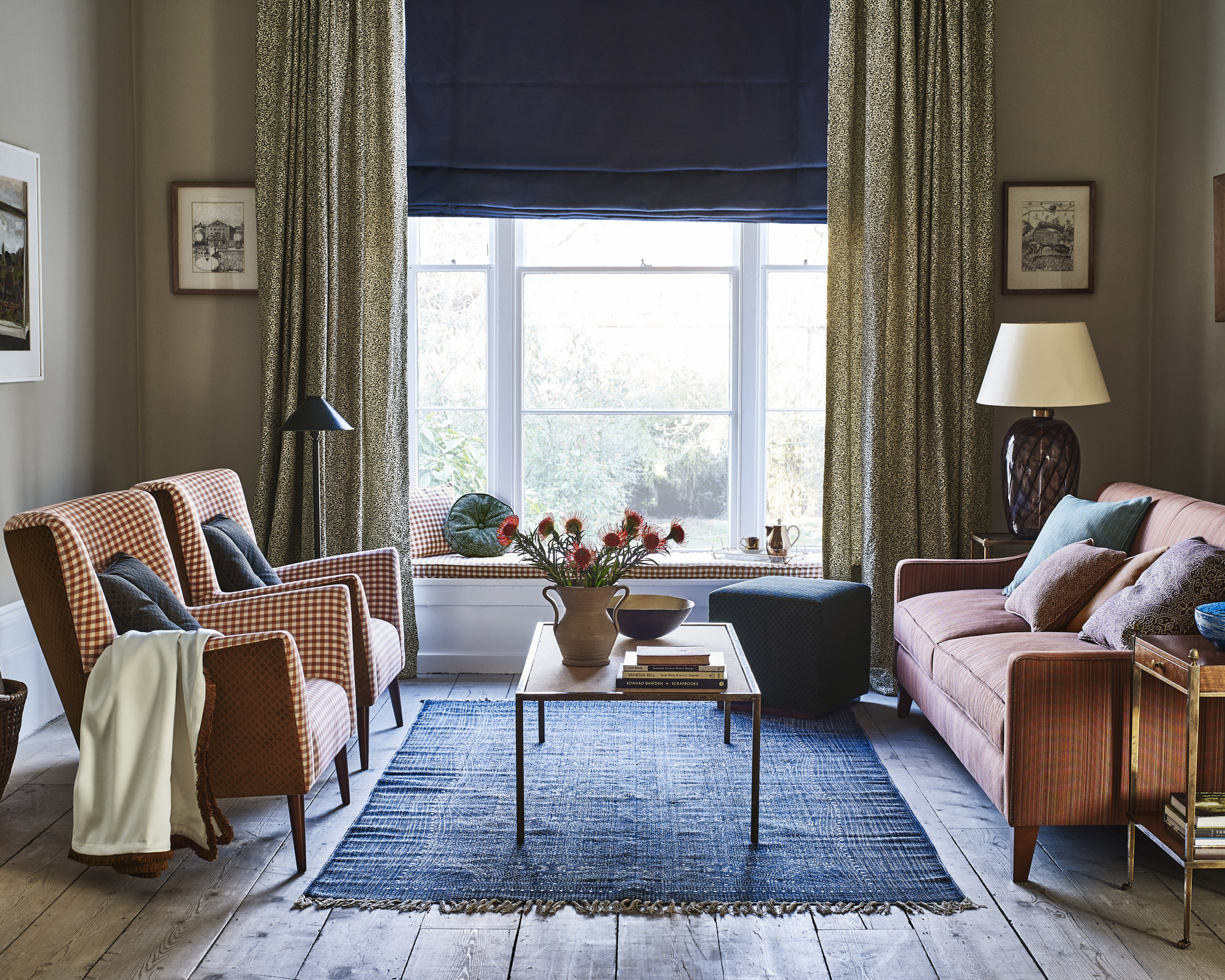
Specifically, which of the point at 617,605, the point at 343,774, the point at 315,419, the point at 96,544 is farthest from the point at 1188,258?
the point at 96,544

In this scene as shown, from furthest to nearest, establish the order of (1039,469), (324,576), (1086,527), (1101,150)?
(1101,150)
(1039,469)
(324,576)
(1086,527)

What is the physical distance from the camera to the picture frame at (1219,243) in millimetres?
3980

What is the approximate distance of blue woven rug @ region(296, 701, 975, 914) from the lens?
8.52 feet

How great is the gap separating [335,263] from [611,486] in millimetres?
1605

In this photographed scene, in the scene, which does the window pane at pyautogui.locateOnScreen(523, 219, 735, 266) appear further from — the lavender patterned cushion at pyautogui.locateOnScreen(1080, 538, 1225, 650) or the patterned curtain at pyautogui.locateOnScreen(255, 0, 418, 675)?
the lavender patterned cushion at pyautogui.locateOnScreen(1080, 538, 1225, 650)

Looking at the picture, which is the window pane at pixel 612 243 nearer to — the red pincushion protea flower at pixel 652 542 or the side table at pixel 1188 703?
the red pincushion protea flower at pixel 652 542

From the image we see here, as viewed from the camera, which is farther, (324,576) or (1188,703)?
(324,576)

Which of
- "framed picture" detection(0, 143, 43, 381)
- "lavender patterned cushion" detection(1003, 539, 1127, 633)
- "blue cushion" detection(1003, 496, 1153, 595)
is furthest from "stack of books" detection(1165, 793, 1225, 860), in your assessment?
"framed picture" detection(0, 143, 43, 381)

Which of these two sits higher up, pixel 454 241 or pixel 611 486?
pixel 454 241

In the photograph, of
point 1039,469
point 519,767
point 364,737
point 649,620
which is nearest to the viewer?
point 519,767

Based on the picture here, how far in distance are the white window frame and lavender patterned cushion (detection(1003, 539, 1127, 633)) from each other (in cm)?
175

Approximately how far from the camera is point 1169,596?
275cm

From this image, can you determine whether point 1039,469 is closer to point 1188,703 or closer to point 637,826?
point 1188,703

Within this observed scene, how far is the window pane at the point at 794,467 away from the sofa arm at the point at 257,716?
2.85 metres
